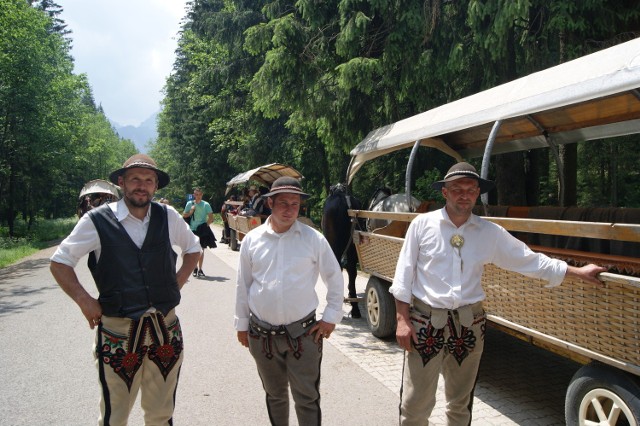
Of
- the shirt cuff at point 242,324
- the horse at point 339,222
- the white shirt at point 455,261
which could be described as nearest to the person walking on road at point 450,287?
the white shirt at point 455,261

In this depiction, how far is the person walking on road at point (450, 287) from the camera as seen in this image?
298 cm

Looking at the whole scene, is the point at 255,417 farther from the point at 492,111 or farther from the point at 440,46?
the point at 440,46

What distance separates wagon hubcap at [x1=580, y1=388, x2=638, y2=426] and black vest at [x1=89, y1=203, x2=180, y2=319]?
8.80 feet

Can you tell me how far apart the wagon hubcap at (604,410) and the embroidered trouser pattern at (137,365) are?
102 inches

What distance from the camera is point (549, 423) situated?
3924 millimetres

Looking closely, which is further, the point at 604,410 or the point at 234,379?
the point at 234,379

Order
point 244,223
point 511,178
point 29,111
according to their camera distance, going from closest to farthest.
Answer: point 511,178, point 244,223, point 29,111

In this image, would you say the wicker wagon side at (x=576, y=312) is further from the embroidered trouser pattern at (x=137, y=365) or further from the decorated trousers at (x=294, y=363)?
the embroidered trouser pattern at (x=137, y=365)

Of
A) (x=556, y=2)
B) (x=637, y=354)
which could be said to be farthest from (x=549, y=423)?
(x=556, y=2)

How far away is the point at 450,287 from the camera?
9.71 feet

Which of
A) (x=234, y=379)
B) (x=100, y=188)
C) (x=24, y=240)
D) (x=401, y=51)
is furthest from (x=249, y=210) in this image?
(x=24, y=240)

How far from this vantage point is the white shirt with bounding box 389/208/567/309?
9.75 ft

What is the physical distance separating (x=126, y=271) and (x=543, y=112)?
4453mm

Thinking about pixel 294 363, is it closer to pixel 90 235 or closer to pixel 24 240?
pixel 90 235
